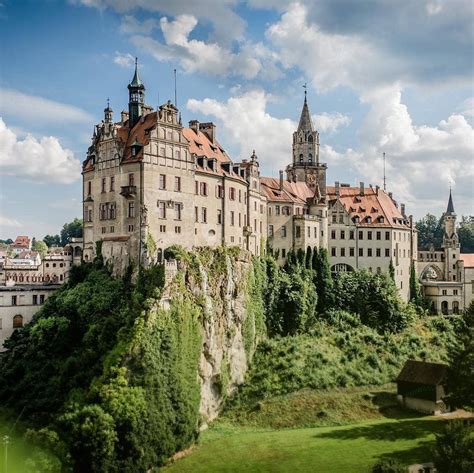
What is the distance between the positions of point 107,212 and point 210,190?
1078cm

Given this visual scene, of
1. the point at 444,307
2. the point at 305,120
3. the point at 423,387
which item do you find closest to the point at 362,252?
the point at 444,307

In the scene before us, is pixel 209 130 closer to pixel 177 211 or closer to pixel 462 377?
pixel 177 211

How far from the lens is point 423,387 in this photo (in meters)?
62.1

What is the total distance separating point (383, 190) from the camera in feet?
317

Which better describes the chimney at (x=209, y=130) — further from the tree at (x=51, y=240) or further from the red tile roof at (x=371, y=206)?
the tree at (x=51, y=240)

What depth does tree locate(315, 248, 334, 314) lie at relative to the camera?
80625mm

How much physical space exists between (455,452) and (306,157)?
5777cm

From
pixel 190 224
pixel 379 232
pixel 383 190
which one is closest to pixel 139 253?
pixel 190 224

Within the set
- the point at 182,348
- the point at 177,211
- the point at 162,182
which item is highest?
the point at 162,182

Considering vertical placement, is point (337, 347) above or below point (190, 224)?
below

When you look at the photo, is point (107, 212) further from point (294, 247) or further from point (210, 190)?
point (294, 247)

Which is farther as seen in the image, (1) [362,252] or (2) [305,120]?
(2) [305,120]

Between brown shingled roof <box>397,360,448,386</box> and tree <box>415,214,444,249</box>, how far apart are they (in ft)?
272

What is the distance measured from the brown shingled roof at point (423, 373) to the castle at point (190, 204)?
69.2 feet
